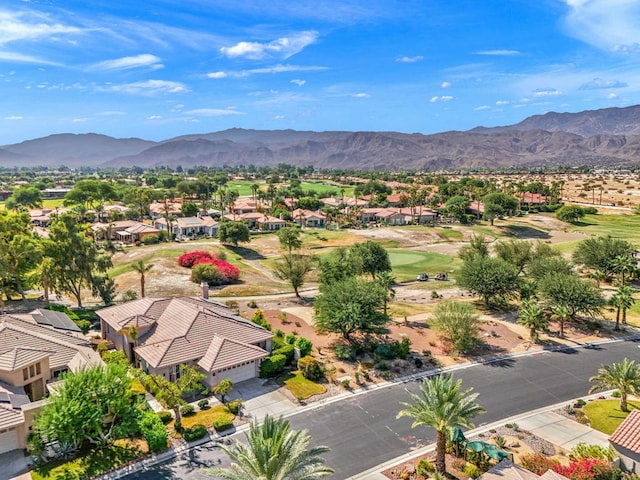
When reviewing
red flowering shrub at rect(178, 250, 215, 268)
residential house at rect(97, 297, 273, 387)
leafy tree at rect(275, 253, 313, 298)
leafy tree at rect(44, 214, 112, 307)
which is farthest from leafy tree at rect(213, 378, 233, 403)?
red flowering shrub at rect(178, 250, 215, 268)

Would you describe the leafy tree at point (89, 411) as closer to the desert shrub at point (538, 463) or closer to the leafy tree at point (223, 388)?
the leafy tree at point (223, 388)

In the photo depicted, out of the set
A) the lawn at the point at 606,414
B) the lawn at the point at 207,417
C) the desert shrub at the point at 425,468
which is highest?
the lawn at the point at 207,417

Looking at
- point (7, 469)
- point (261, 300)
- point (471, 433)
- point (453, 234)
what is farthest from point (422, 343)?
point (453, 234)

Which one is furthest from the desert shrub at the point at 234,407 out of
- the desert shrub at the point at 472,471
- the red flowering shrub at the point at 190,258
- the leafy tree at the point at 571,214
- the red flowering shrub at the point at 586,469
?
the leafy tree at the point at 571,214

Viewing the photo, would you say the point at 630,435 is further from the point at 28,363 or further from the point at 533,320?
the point at 28,363

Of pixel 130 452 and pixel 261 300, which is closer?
pixel 130 452

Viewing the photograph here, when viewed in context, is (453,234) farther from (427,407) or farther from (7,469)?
(7,469)

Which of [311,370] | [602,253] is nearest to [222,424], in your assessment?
[311,370]
